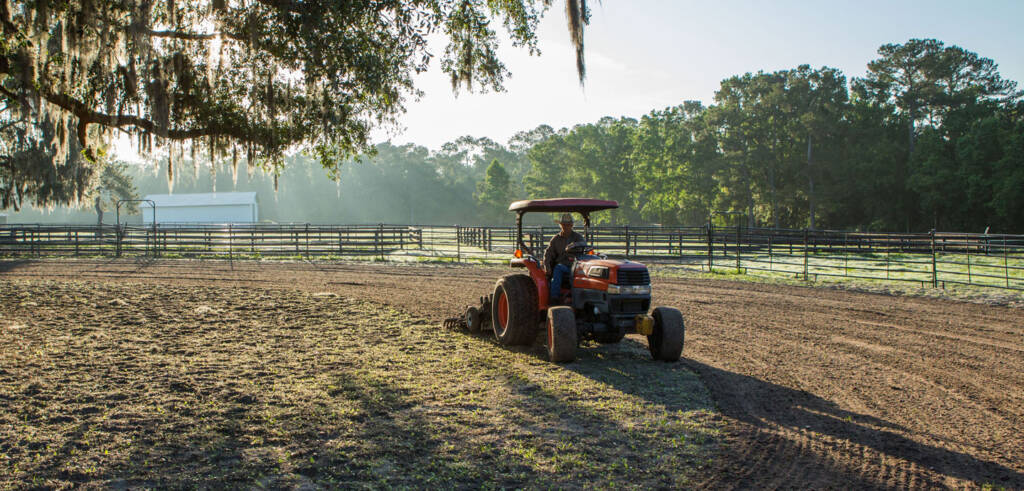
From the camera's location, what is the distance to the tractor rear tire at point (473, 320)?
8.72 meters

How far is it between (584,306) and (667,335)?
0.95 metres

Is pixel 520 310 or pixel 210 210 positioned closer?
pixel 520 310

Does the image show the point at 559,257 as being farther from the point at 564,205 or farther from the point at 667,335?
the point at 667,335

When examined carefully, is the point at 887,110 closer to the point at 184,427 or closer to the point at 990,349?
the point at 990,349

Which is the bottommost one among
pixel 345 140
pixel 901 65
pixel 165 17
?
pixel 345 140

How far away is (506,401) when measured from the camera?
554 cm

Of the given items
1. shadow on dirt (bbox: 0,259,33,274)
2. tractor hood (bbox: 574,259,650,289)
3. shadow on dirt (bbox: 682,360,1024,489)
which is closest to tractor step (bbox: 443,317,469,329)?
tractor hood (bbox: 574,259,650,289)

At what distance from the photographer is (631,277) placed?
6828 mm

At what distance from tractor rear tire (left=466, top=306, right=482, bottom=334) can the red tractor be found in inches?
24.5

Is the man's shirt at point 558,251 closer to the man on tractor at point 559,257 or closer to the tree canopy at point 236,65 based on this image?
the man on tractor at point 559,257

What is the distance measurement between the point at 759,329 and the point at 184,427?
7.48 meters

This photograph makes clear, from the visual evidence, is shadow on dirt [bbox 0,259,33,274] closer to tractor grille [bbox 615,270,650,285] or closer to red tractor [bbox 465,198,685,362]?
red tractor [bbox 465,198,685,362]

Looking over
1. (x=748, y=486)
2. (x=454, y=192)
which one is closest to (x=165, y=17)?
(x=748, y=486)

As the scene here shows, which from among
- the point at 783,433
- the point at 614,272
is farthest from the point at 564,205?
the point at 783,433
